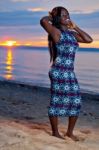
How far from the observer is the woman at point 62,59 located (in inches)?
297

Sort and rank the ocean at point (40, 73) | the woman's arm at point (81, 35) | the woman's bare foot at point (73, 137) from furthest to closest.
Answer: the ocean at point (40, 73), the woman's bare foot at point (73, 137), the woman's arm at point (81, 35)

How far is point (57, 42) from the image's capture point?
7578mm

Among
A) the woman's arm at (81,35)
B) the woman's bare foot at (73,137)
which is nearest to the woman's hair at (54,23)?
the woman's arm at (81,35)

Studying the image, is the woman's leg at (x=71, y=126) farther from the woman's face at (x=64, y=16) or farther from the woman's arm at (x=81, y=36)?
the woman's face at (x=64, y=16)

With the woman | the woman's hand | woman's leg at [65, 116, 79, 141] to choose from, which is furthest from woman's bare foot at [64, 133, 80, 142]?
the woman's hand

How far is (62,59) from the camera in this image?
298 inches

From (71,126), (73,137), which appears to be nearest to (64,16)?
(71,126)

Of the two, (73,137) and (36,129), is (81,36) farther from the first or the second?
(36,129)

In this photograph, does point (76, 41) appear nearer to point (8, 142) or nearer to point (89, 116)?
point (8, 142)

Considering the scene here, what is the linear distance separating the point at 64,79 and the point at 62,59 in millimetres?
293

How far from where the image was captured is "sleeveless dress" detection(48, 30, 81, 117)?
7.57 meters

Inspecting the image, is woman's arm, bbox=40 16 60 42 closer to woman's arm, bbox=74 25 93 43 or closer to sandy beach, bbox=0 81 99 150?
woman's arm, bbox=74 25 93 43

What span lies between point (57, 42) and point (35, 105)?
16.4ft

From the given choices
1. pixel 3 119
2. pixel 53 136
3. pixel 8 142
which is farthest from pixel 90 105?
pixel 8 142
